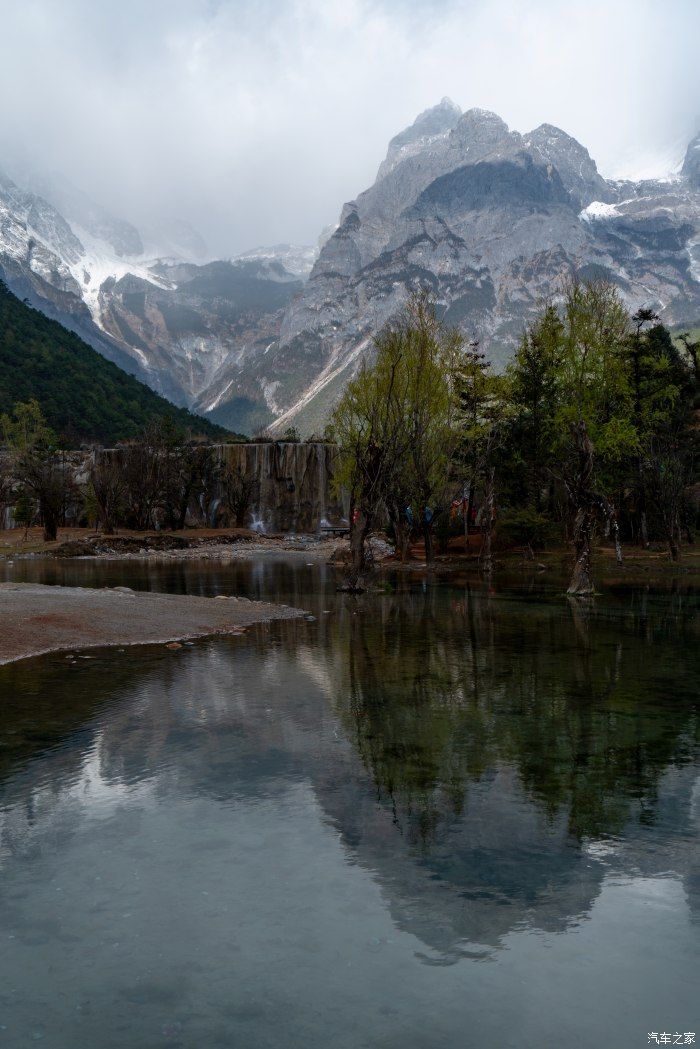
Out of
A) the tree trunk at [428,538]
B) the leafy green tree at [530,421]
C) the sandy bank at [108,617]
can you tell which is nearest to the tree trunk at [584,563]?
the sandy bank at [108,617]

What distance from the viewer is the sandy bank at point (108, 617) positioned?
53.5ft

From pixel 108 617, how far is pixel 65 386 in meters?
97.5

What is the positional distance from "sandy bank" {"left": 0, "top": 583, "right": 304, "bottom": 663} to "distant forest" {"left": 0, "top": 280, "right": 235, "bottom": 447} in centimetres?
7464

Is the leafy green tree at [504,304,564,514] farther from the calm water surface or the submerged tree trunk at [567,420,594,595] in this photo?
the calm water surface

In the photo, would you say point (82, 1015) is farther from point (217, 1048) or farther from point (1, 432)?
point (1, 432)

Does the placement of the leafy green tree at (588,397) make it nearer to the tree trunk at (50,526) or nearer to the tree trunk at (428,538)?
the tree trunk at (428,538)

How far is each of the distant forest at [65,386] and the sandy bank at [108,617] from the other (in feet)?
245

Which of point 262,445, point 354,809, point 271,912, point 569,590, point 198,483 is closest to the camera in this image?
point 271,912

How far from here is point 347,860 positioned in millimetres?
6000

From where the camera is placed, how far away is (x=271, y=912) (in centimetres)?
516

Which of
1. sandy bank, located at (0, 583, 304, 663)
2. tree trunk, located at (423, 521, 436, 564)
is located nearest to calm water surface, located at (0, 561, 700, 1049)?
sandy bank, located at (0, 583, 304, 663)

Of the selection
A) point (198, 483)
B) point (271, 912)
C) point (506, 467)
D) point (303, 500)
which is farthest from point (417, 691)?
point (303, 500)

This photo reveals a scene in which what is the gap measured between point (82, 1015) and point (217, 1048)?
82cm

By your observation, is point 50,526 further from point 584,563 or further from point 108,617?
point 584,563
